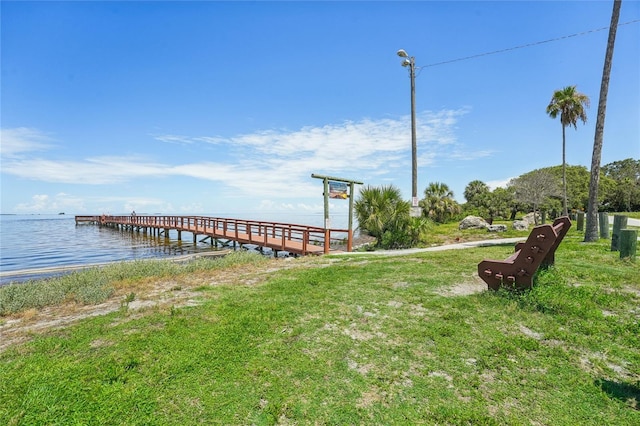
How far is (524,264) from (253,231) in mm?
17733

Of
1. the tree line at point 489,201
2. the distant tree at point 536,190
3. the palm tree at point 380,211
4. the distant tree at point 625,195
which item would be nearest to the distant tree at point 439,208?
the tree line at point 489,201

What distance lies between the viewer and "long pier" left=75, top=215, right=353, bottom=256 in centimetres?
1468

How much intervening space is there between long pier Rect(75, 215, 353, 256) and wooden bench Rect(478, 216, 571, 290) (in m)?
8.12

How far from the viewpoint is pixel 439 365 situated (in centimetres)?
312

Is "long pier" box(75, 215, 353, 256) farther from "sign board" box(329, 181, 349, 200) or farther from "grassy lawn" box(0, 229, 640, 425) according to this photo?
"grassy lawn" box(0, 229, 640, 425)

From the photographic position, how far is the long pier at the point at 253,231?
48.2 ft

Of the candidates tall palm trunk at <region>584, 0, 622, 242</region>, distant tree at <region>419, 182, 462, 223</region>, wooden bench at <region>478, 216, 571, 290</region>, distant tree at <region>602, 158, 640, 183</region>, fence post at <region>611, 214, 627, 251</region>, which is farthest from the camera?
distant tree at <region>602, 158, 640, 183</region>

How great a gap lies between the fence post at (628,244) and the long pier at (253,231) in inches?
322

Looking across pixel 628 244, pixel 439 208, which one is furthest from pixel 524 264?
pixel 439 208

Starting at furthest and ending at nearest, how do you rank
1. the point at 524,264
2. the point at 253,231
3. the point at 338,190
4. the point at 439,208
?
1. the point at 439,208
2. the point at 253,231
3. the point at 338,190
4. the point at 524,264

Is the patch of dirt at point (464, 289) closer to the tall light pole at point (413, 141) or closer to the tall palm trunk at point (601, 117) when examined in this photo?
the tall light pole at point (413, 141)

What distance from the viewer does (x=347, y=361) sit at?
127 inches

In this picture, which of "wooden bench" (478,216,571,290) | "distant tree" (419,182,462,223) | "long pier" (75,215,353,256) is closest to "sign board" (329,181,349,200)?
"long pier" (75,215,353,256)

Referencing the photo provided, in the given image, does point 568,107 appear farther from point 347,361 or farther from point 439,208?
point 347,361
